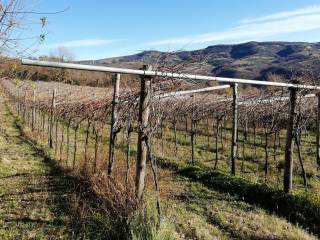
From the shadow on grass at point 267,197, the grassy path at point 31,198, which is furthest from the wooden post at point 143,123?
the shadow on grass at point 267,197

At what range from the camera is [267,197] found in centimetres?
998

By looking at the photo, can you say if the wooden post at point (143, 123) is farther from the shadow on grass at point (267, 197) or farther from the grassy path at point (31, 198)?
the shadow on grass at point (267, 197)

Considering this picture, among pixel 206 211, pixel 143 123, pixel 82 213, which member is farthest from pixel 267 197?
pixel 82 213

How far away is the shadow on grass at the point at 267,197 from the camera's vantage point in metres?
8.66

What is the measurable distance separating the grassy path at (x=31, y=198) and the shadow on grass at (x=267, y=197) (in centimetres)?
392

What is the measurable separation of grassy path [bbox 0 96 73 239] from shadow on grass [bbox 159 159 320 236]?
3.92m

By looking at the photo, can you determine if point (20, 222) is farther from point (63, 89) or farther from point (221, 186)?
point (63, 89)

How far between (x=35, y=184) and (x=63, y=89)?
19862mm

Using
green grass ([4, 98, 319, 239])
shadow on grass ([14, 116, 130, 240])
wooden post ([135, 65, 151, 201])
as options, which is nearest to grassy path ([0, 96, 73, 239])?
shadow on grass ([14, 116, 130, 240])

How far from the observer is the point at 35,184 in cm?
1090

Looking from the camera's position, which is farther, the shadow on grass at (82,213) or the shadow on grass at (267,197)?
the shadow on grass at (267,197)

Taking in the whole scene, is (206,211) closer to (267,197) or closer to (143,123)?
(267,197)

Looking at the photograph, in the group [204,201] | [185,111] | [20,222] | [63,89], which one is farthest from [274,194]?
[63,89]

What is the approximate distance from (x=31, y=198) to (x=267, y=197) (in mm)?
5466
